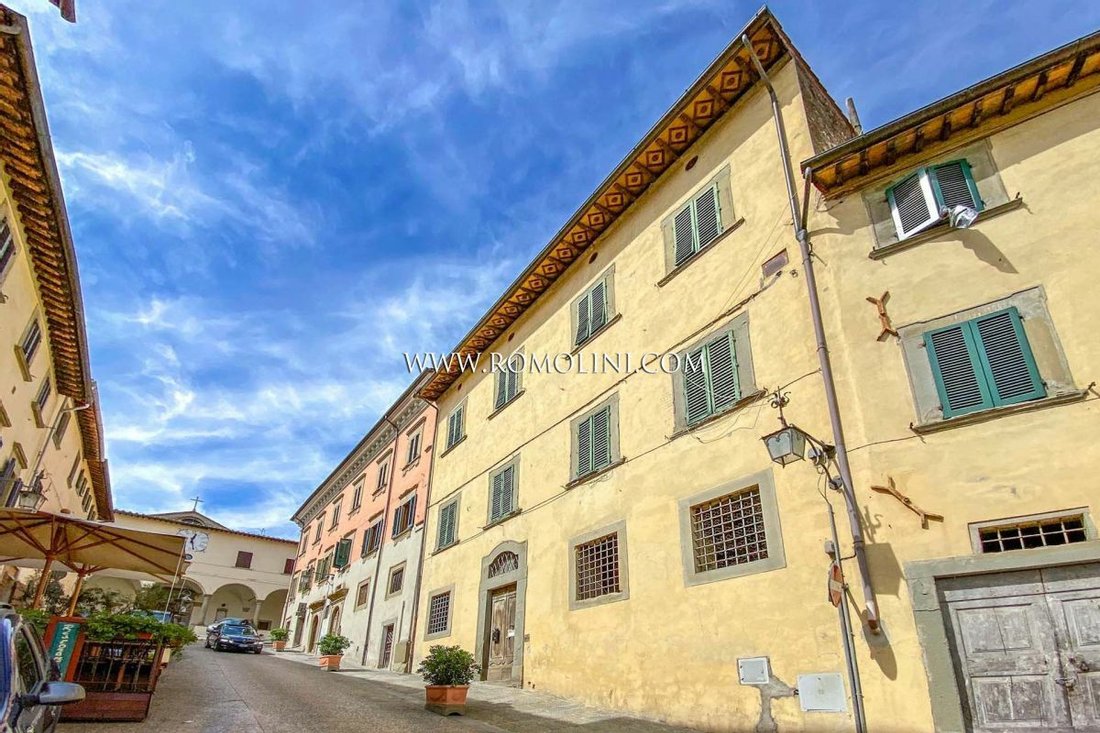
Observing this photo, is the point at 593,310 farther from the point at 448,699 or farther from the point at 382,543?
the point at 382,543

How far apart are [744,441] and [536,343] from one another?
8.46 meters

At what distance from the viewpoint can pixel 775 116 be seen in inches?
419

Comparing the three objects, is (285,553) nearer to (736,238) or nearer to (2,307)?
(2,307)

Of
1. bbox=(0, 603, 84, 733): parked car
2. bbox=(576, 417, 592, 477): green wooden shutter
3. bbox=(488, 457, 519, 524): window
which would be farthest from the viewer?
bbox=(488, 457, 519, 524): window

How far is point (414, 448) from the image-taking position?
23609 mm

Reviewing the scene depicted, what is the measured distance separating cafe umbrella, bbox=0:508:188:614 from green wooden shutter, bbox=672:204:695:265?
393 inches

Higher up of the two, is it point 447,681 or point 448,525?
point 448,525

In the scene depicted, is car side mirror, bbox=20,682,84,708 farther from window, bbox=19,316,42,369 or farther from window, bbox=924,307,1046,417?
window, bbox=19,316,42,369

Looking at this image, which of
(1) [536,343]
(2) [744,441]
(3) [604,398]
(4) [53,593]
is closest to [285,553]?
(4) [53,593]

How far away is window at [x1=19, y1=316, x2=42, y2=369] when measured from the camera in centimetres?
1280

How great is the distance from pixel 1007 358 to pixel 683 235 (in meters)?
6.15

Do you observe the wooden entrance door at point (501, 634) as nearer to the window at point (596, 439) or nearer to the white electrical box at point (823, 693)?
the window at point (596, 439)

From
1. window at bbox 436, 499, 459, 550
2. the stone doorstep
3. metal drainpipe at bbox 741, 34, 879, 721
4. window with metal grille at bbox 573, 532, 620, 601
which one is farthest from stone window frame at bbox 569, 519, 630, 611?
window at bbox 436, 499, 459, 550

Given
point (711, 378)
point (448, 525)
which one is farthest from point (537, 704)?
point (448, 525)
